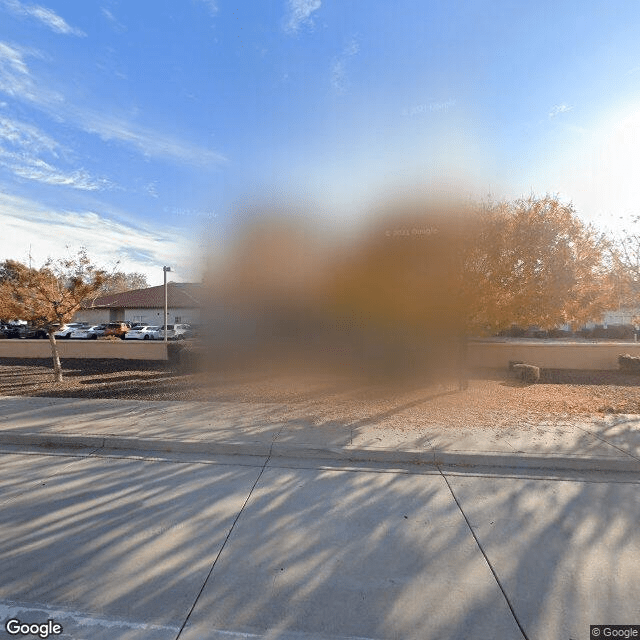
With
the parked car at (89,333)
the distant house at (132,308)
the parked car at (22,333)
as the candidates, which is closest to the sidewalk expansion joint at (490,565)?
the parked car at (89,333)

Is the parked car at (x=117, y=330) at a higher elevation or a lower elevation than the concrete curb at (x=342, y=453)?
higher

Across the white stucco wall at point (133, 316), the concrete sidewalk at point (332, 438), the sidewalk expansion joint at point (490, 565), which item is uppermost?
the white stucco wall at point (133, 316)

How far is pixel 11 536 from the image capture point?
9.52 ft

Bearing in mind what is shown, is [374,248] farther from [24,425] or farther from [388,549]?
[24,425]

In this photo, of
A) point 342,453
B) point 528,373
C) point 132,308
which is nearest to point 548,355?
point 528,373

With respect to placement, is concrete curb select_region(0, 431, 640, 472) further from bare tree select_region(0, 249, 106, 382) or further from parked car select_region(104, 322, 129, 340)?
parked car select_region(104, 322, 129, 340)

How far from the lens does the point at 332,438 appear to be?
5090 mm

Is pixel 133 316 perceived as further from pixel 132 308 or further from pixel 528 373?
pixel 528 373

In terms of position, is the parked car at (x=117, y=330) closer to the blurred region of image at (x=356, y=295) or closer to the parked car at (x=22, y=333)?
the parked car at (x=22, y=333)

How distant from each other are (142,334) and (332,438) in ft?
88.0

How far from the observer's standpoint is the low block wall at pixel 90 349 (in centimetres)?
1319

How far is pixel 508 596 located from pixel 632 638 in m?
0.60

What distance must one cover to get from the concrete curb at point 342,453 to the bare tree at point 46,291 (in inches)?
164

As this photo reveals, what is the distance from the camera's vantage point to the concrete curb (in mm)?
4367
